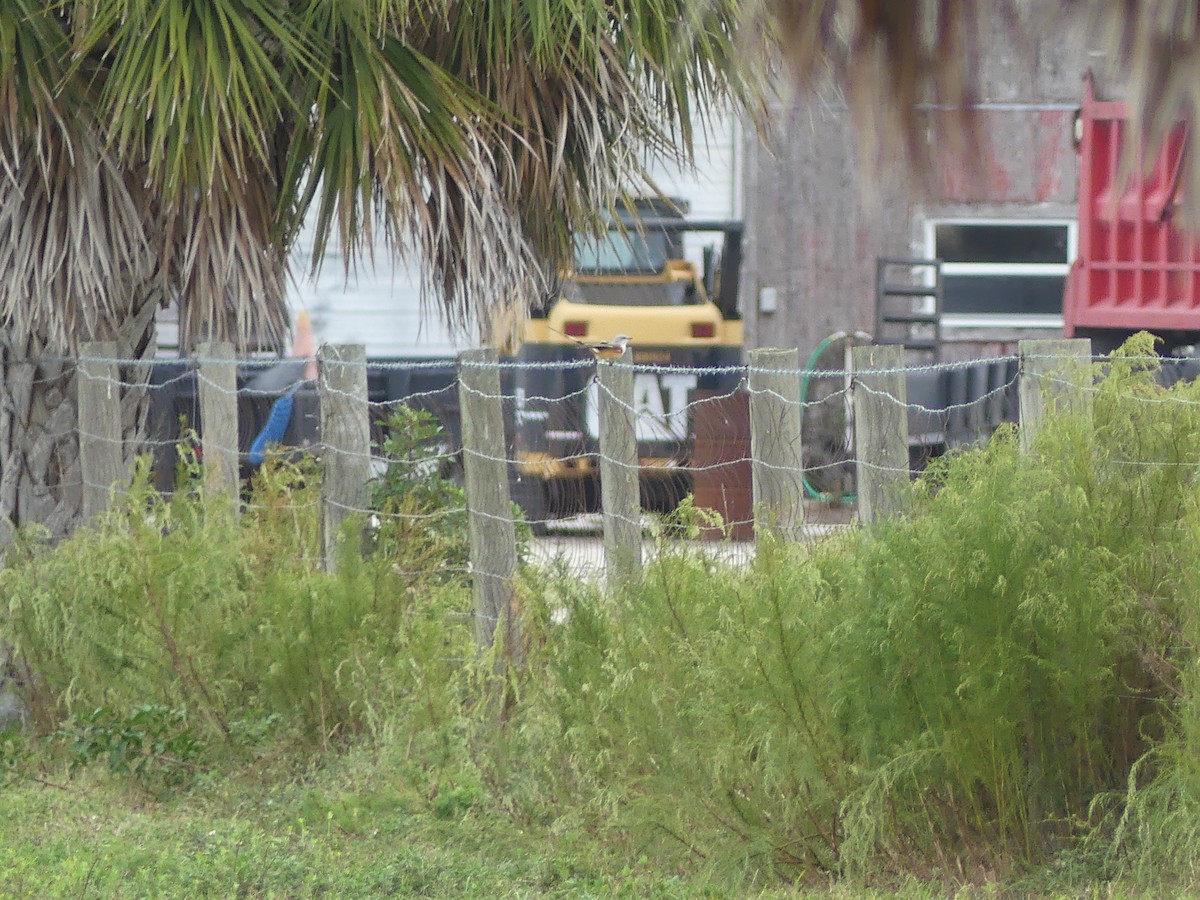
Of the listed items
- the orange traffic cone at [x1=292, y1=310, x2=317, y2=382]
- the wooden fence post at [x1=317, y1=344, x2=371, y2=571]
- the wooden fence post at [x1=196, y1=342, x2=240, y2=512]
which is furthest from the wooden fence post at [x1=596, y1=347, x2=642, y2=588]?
the orange traffic cone at [x1=292, y1=310, x2=317, y2=382]

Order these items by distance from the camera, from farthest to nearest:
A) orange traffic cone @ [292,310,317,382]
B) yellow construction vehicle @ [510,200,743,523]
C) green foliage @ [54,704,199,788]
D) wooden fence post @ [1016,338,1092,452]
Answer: orange traffic cone @ [292,310,317,382] < yellow construction vehicle @ [510,200,743,523] < green foliage @ [54,704,199,788] < wooden fence post @ [1016,338,1092,452]

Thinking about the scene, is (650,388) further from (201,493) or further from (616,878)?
(616,878)

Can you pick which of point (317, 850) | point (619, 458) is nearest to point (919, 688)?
point (619, 458)

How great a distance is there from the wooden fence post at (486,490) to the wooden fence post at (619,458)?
0.52m

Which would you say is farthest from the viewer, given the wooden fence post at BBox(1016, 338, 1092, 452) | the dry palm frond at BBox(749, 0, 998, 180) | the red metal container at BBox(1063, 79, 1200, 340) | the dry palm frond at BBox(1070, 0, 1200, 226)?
the red metal container at BBox(1063, 79, 1200, 340)

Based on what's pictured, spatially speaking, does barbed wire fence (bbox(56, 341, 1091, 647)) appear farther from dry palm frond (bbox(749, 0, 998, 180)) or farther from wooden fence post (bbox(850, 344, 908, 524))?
dry palm frond (bbox(749, 0, 998, 180))

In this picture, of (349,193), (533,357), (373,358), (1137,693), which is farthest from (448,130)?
(373,358)

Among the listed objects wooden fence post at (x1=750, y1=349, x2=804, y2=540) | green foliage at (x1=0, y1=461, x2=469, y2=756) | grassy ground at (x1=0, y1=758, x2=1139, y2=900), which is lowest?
grassy ground at (x1=0, y1=758, x2=1139, y2=900)

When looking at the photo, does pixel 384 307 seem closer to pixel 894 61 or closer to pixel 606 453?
pixel 606 453

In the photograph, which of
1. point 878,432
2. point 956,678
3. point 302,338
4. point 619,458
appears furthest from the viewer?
point 302,338

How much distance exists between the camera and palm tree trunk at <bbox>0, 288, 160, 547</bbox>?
706 centimetres

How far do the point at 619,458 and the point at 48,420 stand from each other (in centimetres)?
288

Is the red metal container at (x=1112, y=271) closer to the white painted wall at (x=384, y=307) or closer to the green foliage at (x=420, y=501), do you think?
the green foliage at (x=420, y=501)

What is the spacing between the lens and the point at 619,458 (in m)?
5.84
